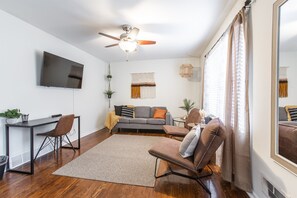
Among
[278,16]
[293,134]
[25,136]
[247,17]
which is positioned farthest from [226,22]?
[25,136]

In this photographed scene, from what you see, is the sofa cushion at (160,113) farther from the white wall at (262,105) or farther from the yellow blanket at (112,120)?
the white wall at (262,105)

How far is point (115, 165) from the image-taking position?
8.53ft

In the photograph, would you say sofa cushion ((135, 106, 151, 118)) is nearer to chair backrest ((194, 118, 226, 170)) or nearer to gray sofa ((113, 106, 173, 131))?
gray sofa ((113, 106, 173, 131))

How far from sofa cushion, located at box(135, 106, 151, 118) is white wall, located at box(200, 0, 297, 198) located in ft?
12.2

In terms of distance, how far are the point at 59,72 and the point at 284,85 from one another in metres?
3.57

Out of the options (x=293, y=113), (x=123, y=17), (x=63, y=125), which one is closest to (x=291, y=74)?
(x=293, y=113)

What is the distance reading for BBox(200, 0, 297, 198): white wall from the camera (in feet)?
4.61

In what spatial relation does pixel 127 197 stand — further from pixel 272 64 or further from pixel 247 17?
pixel 247 17

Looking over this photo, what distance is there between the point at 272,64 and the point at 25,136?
12.0ft

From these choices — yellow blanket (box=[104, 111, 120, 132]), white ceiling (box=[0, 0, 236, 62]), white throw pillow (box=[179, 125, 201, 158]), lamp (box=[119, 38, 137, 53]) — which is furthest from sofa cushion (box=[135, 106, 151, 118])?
white throw pillow (box=[179, 125, 201, 158])

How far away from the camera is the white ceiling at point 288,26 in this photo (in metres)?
1.14

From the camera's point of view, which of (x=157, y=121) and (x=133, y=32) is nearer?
(x=133, y=32)

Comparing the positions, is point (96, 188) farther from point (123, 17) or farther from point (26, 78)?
point (123, 17)

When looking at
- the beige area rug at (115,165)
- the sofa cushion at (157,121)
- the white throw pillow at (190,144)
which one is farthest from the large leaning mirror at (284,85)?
the sofa cushion at (157,121)
